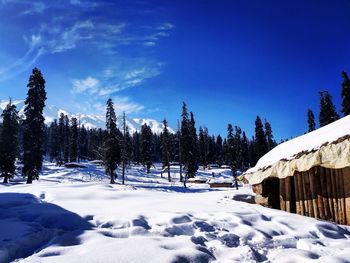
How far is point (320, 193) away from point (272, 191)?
2.89m

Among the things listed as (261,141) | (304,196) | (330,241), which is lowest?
(330,241)

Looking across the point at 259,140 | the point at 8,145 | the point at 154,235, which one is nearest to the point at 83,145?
the point at 259,140

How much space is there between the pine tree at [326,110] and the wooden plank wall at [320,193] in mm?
50623

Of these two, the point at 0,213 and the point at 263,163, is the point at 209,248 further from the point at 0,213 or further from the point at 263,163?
the point at 263,163

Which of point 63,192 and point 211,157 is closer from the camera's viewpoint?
point 63,192

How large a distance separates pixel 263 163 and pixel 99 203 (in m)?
6.96

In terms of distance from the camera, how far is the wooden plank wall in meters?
9.70

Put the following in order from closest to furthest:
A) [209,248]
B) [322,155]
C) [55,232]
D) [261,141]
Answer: [209,248]
[55,232]
[322,155]
[261,141]

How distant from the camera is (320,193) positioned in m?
10.7

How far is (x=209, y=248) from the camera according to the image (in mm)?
6484

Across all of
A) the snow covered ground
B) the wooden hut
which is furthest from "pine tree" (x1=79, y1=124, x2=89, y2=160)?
the snow covered ground

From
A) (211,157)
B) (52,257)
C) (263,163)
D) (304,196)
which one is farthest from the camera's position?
(211,157)

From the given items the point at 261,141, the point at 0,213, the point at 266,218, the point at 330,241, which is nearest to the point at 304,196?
the point at 266,218

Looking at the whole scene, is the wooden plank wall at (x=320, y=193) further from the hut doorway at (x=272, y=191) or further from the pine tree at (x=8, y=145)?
the pine tree at (x=8, y=145)
